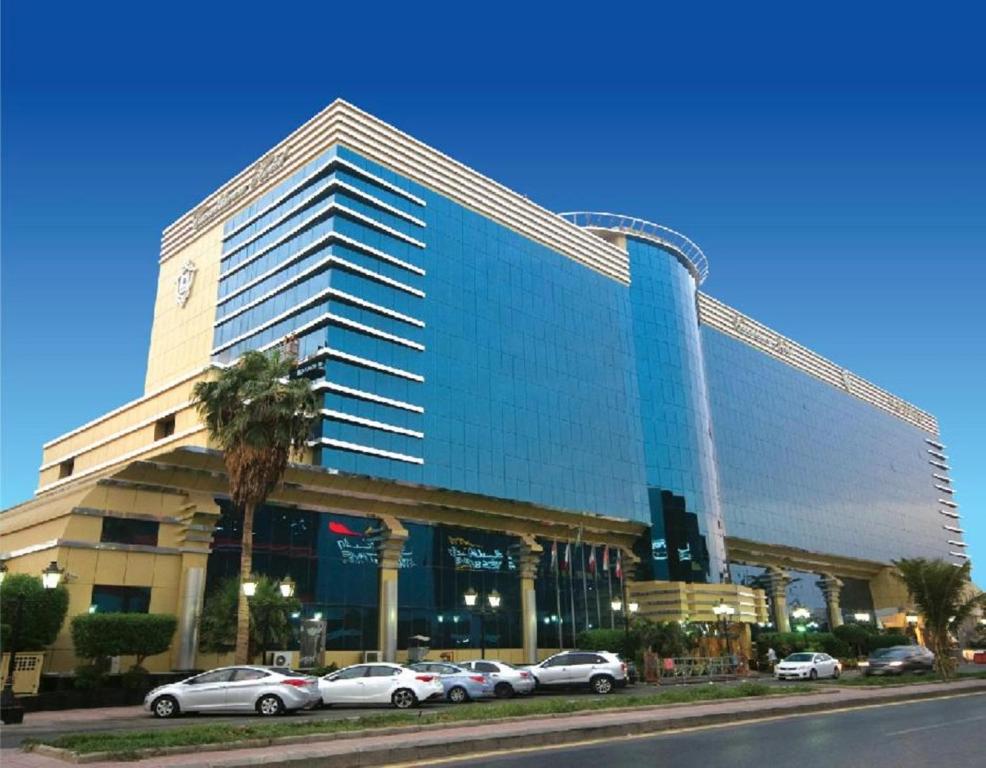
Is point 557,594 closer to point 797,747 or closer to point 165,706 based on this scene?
point 165,706

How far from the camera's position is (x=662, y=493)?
217ft

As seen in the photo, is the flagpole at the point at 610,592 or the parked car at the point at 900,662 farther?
the flagpole at the point at 610,592

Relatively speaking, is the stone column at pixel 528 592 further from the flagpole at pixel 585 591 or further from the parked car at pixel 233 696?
the parked car at pixel 233 696

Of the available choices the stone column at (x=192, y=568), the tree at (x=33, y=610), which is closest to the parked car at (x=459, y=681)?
the stone column at (x=192, y=568)

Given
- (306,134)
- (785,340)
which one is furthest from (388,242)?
(785,340)

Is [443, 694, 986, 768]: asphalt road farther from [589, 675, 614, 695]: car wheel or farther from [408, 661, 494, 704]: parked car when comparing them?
[589, 675, 614, 695]: car wheel

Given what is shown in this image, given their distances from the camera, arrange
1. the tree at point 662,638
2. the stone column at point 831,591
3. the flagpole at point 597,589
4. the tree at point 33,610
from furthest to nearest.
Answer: the stone column at point 831,591 < the flagpole at point 597,589 < the tree at point 662,638 < the tree at point 33,610

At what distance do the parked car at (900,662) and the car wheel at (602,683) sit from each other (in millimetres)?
18617

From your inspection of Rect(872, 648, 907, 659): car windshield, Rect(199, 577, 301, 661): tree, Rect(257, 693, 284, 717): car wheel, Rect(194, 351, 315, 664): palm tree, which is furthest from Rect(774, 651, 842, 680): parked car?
Rect(257, 693, 284, 717): car wheel

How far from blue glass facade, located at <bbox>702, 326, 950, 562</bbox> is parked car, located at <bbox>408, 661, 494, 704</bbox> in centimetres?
5202

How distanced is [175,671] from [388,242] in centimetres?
2832

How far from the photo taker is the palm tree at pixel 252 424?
31734 mm

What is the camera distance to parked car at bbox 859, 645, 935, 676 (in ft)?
142

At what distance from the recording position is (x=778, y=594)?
81938 mm
